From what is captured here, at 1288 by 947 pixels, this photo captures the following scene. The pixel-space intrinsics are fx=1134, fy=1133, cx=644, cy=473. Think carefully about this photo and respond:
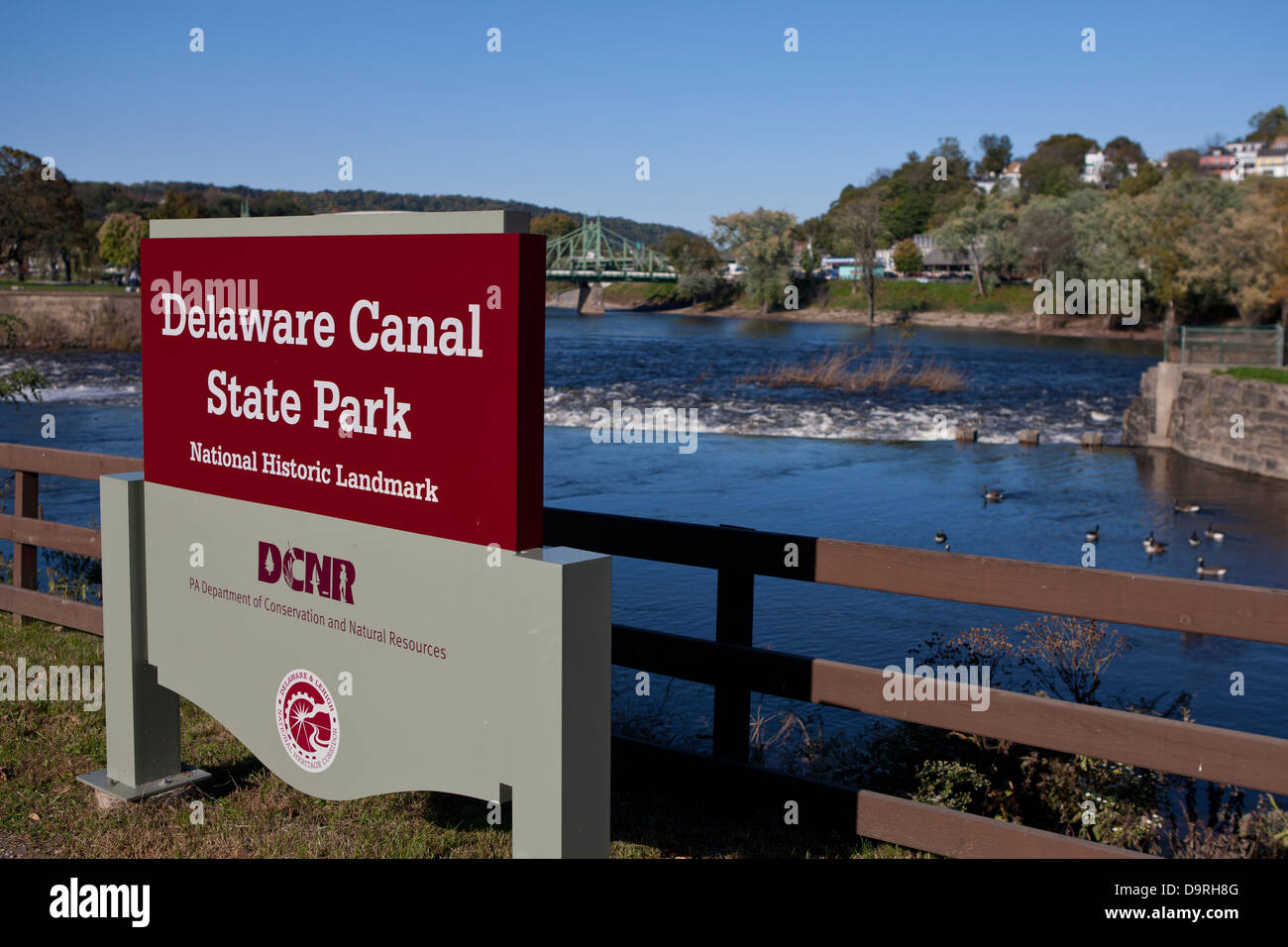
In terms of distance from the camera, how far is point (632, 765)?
4906 millimetres

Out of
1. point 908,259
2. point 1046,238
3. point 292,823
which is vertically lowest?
point 292,823

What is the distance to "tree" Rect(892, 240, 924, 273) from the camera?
125562mm

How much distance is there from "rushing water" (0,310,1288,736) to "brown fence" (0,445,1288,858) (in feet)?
6.63

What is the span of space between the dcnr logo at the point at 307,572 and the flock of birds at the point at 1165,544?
406 inches

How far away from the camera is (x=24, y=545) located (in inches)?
284

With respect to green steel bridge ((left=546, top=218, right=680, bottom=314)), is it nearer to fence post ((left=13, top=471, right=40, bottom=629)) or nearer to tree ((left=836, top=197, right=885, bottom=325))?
tree ((left=836, top=197, right=885, bottom=325))

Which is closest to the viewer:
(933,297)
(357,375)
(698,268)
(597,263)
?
(357,375)

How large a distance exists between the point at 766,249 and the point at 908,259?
3408 cm

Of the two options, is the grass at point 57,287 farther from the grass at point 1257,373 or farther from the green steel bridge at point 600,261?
the grass at point 1257,373

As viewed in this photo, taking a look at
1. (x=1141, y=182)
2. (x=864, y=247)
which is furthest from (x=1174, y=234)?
(x=1141, y=182)

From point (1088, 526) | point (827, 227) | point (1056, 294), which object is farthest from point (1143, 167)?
point (1088, 526)

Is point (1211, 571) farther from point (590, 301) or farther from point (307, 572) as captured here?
point (590, 301)

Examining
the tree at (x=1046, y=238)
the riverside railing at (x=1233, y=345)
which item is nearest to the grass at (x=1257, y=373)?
the riverside railing at (x=1233, y=345)
